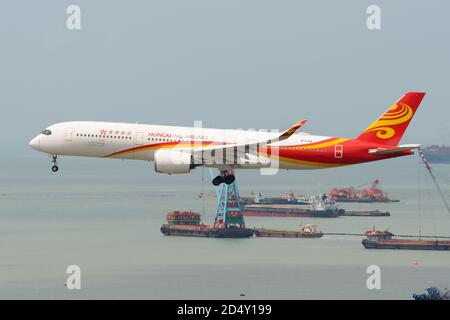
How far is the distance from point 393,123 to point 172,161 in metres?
23.5

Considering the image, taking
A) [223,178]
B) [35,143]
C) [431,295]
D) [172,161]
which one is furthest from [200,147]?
[431,295]

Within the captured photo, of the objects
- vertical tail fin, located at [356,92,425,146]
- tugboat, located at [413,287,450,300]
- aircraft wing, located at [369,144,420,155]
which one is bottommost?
tugboat, located at [413,287,450,300]

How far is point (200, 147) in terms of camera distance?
8894 centimetres

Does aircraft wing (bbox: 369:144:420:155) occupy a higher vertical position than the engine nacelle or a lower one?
higher

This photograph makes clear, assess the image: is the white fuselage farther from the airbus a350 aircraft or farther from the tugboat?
the tugboat

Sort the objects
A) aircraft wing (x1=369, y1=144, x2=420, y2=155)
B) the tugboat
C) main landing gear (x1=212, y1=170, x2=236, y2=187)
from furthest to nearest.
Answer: the tugboat → main landing gear (x1=212, y1=170, x2=236, y2=187) → aircraft wing (x1=369, y1=144, x2=420, y2=155)

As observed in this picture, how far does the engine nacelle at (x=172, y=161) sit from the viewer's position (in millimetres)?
87875

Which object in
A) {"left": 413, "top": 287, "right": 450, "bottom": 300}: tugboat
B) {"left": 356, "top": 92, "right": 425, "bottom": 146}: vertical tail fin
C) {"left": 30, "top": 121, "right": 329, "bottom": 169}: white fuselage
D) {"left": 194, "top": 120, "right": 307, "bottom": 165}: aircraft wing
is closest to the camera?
{"left": 194, "top": 120, "right": 307, "bottom": 165}: aircraft wing

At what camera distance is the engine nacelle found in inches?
3460

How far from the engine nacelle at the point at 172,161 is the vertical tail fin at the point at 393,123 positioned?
18.0m

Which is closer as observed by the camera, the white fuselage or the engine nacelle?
the engine nacelle

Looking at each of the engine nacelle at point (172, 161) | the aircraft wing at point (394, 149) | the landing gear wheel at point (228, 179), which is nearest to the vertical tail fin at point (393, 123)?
the aircraft wing at point (394, 149)

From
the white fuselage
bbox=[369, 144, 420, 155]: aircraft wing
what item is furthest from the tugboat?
the white fuselage
